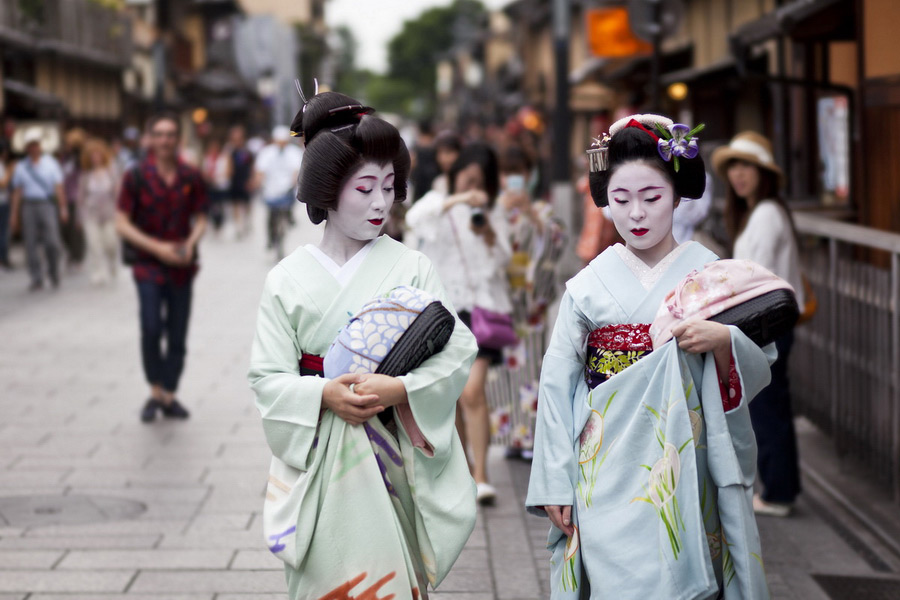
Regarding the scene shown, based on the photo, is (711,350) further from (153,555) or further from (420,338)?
(153,555)

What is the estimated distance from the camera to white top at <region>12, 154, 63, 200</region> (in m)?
15.5

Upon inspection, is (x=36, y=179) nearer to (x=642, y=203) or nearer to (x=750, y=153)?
(x=750, y=153)

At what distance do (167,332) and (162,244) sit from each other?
627mm

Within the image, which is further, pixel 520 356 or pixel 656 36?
pixel 656 36

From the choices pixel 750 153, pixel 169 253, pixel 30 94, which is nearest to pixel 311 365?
pixel 750 153

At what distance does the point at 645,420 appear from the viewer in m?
3.27

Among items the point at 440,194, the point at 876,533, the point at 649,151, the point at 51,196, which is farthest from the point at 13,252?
the point at 649,151

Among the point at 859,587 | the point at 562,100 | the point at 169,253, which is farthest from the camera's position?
the point at 562,100

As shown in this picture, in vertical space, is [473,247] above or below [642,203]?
below

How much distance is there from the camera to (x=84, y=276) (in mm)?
17531

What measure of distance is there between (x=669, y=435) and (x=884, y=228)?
512 cm

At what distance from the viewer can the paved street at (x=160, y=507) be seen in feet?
16.5

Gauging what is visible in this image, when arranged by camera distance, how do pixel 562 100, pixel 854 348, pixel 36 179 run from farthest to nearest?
pixel 562 100 → pixel 36 179 → pixel 854 348

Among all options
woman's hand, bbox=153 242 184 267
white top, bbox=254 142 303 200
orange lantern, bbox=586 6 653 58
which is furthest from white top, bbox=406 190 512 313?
white top, bbox=254 142 303 200
